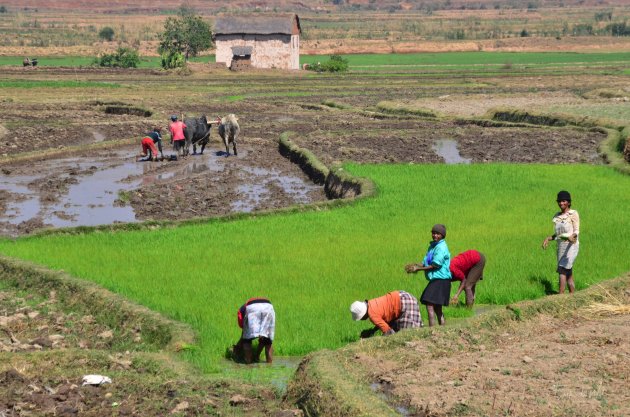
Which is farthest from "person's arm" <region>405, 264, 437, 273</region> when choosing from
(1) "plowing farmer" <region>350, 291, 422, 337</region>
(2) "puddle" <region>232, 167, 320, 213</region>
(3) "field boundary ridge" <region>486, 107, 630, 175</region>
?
(3) "field boundary ridge" <region>486, 107, 630, 175</region>

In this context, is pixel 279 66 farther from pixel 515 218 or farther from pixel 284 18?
pixel 515 218

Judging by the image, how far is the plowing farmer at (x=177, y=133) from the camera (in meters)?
24.3

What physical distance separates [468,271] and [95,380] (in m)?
4.60

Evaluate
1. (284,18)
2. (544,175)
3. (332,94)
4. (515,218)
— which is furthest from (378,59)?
(515,218)

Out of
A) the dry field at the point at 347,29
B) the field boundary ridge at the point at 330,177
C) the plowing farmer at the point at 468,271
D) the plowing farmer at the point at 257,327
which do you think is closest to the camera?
the plowing farmer at the point at 257,327

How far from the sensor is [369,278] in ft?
39.0

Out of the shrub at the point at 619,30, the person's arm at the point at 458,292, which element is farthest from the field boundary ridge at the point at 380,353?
the shrub at the point at 619,30

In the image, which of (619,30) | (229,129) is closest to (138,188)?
(229,129)

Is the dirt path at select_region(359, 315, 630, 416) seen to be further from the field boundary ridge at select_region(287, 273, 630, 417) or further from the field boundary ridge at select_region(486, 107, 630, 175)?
the field boundary ridge at select_region(486, 107, 630, 175)

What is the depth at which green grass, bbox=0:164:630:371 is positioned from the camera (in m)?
10.6

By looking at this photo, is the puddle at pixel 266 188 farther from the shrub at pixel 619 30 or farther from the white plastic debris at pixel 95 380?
the shrub at pixel 619 30

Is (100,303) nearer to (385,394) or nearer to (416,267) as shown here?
(416,267)

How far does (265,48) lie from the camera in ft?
209

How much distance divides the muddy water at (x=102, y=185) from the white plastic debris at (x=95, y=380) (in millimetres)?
8723
